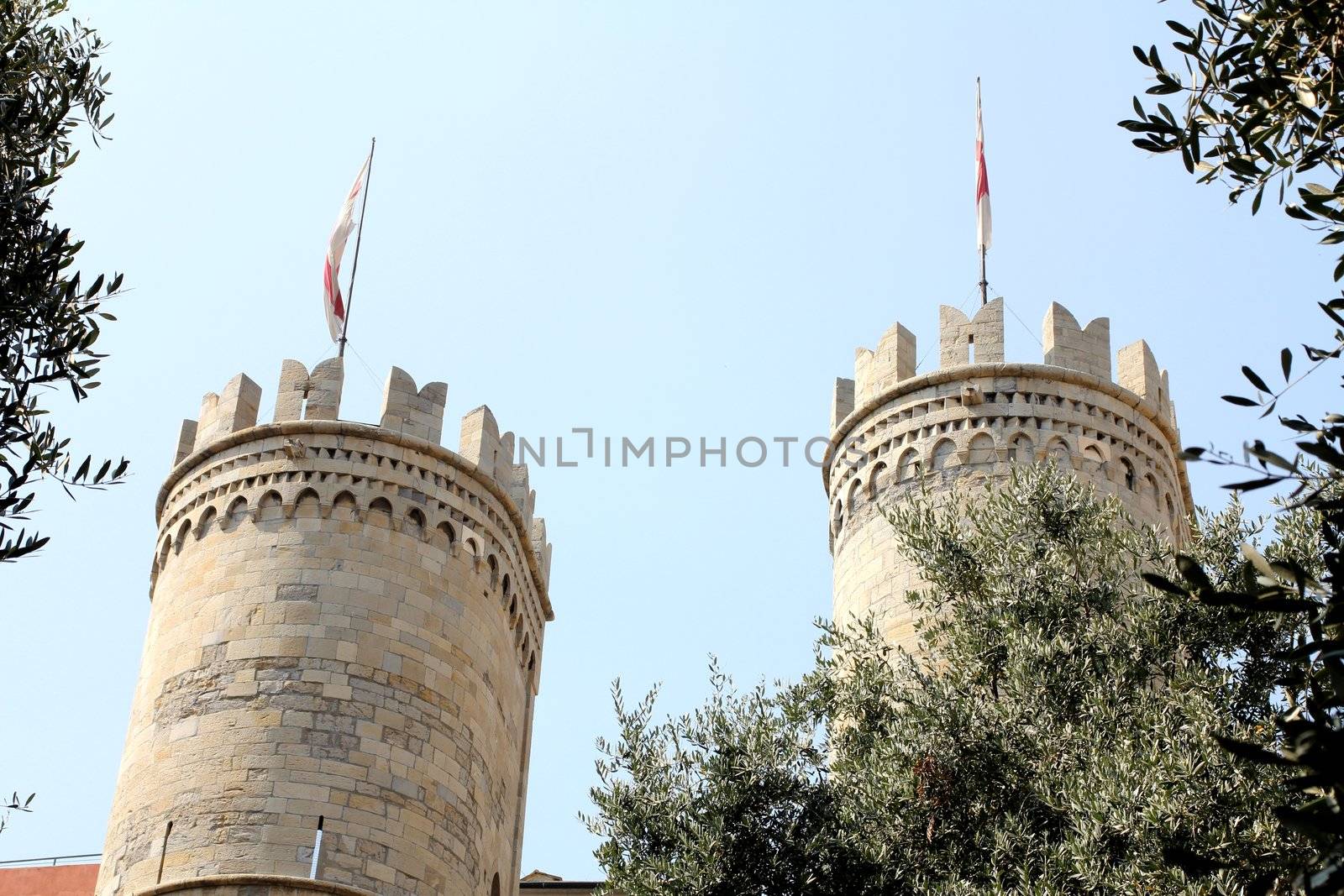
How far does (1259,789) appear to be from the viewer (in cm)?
1209

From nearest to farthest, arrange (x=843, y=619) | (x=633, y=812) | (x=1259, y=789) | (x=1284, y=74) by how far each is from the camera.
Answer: (x=1284, y=74) < (x=1259, y=789) < (x=633, y=812) < (x=843, y=619)

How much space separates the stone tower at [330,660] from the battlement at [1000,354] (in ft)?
15.0

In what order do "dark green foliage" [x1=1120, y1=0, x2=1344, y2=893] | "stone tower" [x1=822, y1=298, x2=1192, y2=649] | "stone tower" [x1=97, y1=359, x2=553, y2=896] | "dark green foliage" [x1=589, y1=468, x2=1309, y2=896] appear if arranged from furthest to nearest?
"stone tower" [x1=822, y1=298, x2=1192, y2=649]
"stone tower" [x1=97, y1=359, x2=553, y2=896]
"dark green foliage" [x1=589, y1=468, x2=1309, y2=896]
"dark green foliage" [x1=1120, y1=0, x2=1344, y2=893]

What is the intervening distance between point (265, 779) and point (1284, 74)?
13368 millimetres

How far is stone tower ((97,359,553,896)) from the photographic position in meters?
18.5

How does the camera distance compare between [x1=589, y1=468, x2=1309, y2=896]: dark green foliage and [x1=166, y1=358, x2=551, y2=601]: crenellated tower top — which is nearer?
[x1=589, y1=468, x2=1309, y2=896]: dark green foliage

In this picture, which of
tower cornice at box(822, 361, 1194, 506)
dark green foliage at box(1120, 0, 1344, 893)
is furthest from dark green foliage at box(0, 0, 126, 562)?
tower cornice at box(822, 361, 1194, 506)

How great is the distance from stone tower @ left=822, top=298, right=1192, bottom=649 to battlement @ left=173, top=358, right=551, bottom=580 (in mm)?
4138

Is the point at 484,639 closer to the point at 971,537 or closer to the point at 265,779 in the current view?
the point at 265,779

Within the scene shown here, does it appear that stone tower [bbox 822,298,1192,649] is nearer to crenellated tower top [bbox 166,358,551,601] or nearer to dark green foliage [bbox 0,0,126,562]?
crenellated tower top [bbox 166,358,551,601]

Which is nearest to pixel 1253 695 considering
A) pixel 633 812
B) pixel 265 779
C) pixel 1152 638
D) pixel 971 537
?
pixel 1152 638

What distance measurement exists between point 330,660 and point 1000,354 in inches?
327

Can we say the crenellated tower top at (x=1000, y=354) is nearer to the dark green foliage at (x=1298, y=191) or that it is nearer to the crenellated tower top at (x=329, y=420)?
the crenellated tower top at (x=329, y=420)

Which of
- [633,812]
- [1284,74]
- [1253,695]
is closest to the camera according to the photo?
[1284,74]
